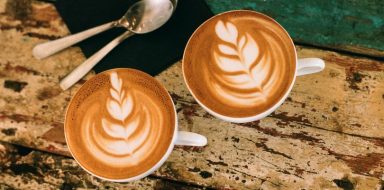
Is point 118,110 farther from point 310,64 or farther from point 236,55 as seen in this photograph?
point 310,64

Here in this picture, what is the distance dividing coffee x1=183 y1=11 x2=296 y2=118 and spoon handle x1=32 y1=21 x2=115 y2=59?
0.21 metres

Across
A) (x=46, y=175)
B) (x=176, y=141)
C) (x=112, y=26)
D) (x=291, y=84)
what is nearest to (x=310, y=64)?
(x=291, y=84)

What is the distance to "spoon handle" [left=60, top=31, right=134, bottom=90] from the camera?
0.88 m

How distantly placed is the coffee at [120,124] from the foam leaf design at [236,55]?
0.36 ft

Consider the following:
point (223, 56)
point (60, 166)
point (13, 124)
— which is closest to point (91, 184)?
point (60, 166)

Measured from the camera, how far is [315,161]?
2.72 feet

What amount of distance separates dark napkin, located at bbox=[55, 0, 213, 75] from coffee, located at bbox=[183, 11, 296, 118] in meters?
0.10

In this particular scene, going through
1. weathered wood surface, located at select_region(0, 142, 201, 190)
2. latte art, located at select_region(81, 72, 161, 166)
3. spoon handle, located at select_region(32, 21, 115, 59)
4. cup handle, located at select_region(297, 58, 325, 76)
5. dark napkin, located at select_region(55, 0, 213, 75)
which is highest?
cup handle, located at select_region(297, 58, 325, 76)

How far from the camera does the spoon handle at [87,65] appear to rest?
0.88 metres

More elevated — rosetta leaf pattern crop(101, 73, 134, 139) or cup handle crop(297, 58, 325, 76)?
cup handle crop(297, 58, 325, 76)

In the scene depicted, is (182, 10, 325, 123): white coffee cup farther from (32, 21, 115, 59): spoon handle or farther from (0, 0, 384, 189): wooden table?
(32, 21, 115, 59): spoon handle

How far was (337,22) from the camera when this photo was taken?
877 mm

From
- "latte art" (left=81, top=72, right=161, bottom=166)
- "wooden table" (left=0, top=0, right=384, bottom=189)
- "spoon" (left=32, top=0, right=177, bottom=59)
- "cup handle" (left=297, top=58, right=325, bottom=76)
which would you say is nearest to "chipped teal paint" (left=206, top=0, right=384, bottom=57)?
"wooden table" (left=0, top=0, right=384, bottom=189)

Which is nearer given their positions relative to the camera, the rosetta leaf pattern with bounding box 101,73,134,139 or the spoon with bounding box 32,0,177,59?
the rosetta leaf pattern with bounding box 101,73,134,139
